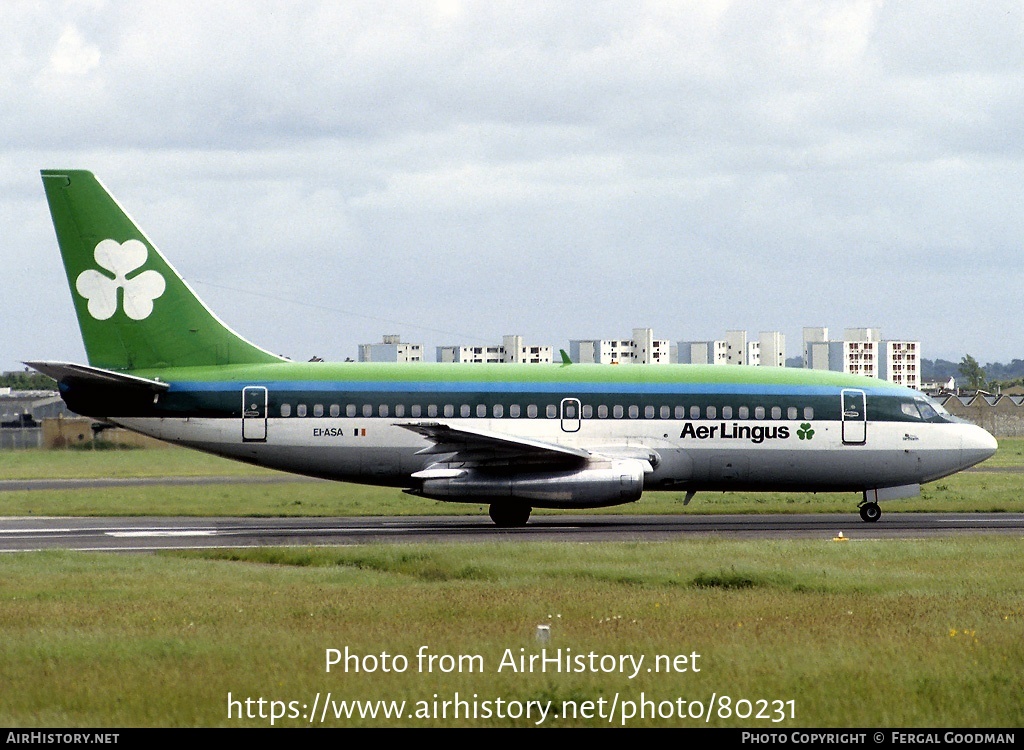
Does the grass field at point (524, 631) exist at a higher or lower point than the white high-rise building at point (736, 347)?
lower

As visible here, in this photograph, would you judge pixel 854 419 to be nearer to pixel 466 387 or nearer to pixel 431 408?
pixel 466 387

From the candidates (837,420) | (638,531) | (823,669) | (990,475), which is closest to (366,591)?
(823,669)

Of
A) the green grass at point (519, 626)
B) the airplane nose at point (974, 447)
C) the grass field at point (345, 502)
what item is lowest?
the grass field at point (345, 502)

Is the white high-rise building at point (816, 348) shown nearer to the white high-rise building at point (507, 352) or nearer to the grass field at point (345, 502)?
the white high-rise building at point (507, 352)

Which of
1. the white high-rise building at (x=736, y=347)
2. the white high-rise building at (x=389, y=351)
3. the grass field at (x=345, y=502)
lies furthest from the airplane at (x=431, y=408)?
the white high-rise building at (x=736, y=347)

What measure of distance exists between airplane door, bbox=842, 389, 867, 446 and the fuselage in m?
0.03

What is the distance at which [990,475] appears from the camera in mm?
55438

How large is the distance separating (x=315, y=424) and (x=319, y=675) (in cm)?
1996

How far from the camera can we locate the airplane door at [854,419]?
33469mm

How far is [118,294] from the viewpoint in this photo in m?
33.1

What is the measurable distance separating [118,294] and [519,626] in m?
20.5

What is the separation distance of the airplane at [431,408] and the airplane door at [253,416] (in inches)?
1.3

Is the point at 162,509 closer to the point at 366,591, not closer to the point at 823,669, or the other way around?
the point at 366,591

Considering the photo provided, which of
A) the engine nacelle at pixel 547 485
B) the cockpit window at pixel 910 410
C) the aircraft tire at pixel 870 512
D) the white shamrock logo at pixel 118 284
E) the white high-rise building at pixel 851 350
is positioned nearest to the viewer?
the engine nacelle at pixel 547 485
